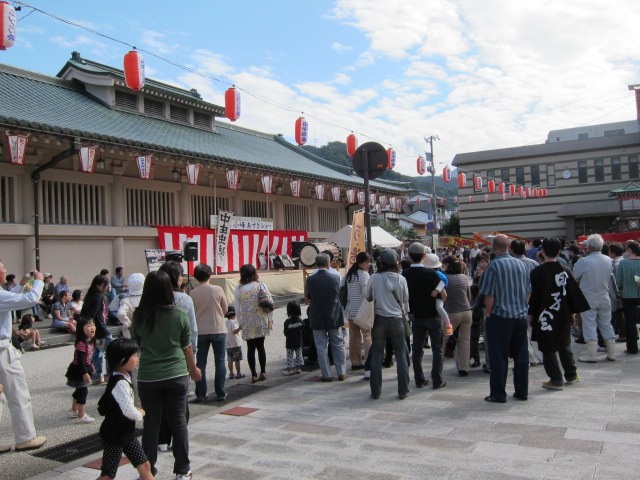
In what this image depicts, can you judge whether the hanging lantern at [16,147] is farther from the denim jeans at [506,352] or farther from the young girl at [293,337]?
the denim jeans at [506,352]

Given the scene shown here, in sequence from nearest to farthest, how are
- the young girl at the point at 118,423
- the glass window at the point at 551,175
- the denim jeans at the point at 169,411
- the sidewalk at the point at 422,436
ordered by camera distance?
the young girl at the point at 118,423 → the denim jeans at the point at 169,411 → the sidewalk at the point at 422,436 → the glass window at the point at 551,175

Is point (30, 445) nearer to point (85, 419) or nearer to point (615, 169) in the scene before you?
point (85, 419)

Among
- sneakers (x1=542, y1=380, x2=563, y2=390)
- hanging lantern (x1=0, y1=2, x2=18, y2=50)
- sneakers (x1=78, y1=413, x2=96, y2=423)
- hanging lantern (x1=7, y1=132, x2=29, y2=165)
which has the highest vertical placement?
hanging lantern (x1=0, y1=2, x2=18, y2=50)

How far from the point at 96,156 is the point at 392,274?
11.2 metres

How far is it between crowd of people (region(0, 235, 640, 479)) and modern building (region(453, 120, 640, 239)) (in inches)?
1421

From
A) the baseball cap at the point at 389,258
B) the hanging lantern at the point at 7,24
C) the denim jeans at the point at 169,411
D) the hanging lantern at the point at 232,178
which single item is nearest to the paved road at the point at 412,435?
the denim jeans at the point at 169,411

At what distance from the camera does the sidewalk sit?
4.08 meters

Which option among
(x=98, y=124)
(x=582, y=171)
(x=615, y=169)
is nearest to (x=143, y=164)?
(x=98, y=124)

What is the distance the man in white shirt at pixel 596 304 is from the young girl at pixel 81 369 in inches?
264

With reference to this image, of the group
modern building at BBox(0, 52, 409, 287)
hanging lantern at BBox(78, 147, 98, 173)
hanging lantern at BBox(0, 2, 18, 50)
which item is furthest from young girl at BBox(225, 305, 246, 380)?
hanging lantern at BBox(78, 147, 98, 173)

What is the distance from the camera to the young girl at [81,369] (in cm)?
589

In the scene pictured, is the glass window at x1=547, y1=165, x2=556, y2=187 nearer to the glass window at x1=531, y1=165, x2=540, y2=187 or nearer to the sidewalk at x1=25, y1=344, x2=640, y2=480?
the glass window at x1=531, y1=165, x2=540, y2=187

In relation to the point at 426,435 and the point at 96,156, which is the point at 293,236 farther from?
the point at 426,435

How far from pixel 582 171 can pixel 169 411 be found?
154 ft
